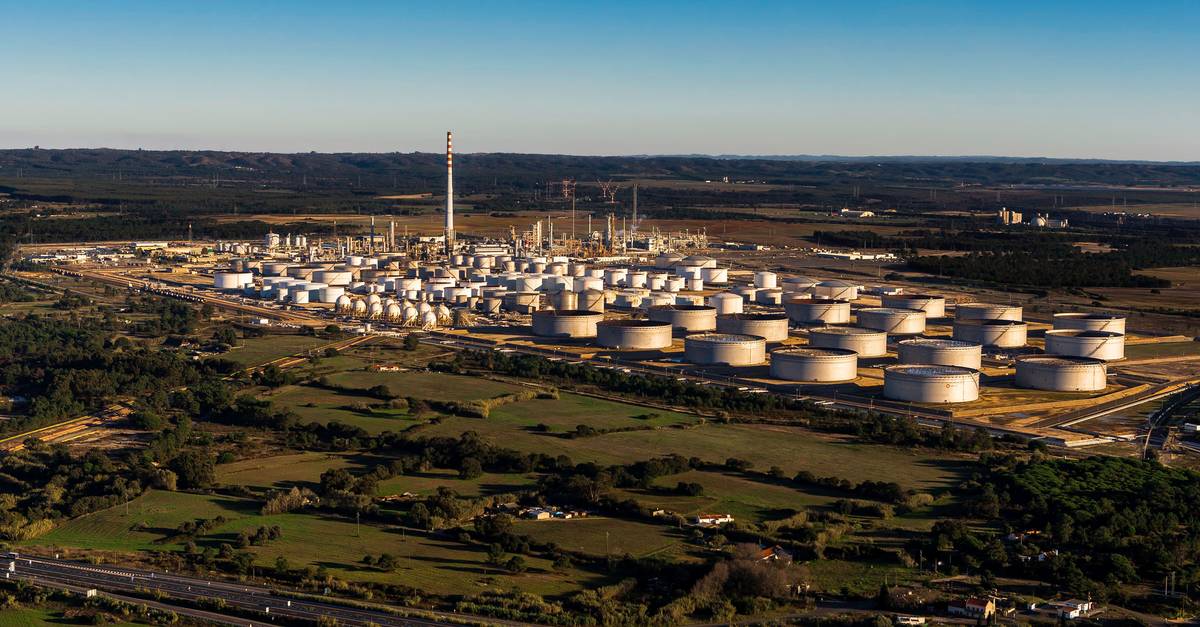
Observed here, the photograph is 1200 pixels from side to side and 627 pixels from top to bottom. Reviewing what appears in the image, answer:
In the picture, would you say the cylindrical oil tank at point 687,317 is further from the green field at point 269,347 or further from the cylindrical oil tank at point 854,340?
the green field at point 269,347

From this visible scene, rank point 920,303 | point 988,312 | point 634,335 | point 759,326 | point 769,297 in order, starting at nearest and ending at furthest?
point 634,335
point 759,326
point 988,312
point 920,303
point 769,297

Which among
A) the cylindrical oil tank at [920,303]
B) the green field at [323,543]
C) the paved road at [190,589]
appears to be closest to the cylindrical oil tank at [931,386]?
the cylindrical oil tank at [920,303]

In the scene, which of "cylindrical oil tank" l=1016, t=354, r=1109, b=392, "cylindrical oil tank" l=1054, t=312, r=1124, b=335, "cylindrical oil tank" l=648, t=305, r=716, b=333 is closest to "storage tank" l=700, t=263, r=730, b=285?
"cylindrical oil tank" l=648, t=305, r=716, b=333

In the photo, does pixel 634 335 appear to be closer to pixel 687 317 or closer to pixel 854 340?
pixel 687 317

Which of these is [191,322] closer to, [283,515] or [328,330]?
[328,330]

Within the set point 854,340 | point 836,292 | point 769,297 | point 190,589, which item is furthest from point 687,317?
point 190,589

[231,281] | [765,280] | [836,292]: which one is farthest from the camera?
[231,281]
